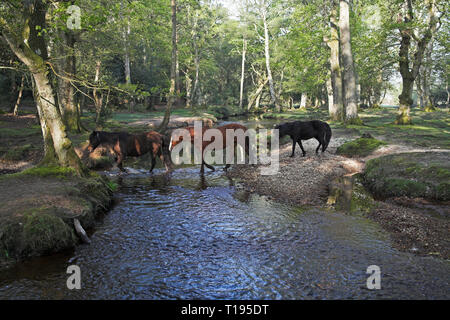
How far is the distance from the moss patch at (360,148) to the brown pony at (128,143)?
8179 mm

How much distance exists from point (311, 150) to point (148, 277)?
1215cm

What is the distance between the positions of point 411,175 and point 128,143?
10.2 m

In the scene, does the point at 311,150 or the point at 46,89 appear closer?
the point at 46,89

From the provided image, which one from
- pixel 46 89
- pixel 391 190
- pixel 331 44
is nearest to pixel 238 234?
pixel 391 190

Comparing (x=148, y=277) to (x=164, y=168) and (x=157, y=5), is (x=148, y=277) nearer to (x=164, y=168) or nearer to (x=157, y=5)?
(x=164, y=168)

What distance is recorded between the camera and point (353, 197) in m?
9.20

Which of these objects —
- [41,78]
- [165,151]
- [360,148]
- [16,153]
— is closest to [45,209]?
[41,78]

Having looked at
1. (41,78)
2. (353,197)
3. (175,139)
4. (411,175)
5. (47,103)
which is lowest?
(353,197)

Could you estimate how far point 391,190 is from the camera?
364 inches

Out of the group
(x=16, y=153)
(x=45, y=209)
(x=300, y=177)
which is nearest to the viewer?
(x=45, y=209)

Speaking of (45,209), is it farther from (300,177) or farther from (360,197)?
Answer: (360,197)

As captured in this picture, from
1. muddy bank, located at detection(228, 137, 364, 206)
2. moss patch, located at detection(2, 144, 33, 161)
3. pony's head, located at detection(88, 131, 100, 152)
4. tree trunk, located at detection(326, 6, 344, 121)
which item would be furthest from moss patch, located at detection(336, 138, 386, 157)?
Result: moss patch, located at detection(2, 144, 33, 161)

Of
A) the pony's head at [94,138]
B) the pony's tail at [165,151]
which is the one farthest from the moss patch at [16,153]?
the pony's tail at [165,151]
